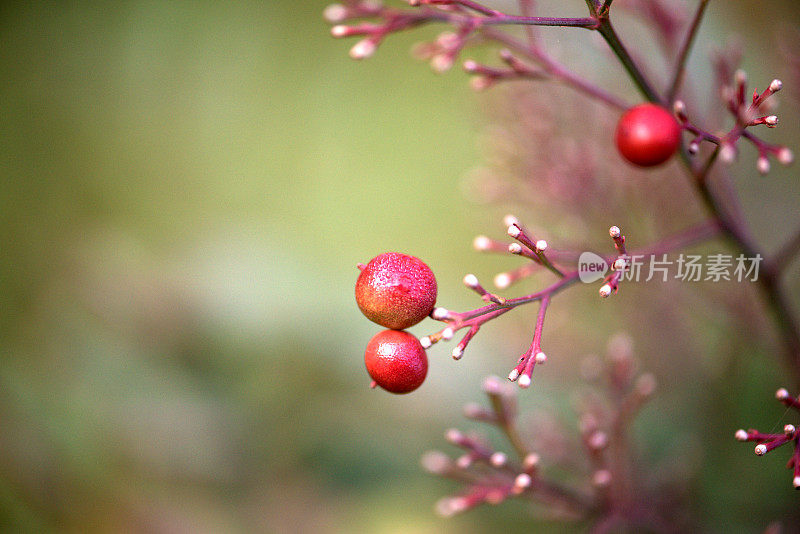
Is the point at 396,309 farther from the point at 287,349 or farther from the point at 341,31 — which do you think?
the point at 287,349

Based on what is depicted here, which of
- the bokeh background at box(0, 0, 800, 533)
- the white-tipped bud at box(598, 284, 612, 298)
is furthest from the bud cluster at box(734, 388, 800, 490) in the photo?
the bokeh background at box(0, 0, 800, 533)

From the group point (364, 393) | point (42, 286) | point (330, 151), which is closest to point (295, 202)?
point (330, 151)

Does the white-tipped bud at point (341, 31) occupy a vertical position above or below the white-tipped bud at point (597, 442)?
above

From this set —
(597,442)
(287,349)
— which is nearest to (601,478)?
(597,442)

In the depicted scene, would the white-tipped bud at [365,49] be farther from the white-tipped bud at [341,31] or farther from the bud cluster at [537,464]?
the bud cluster at [537,464]

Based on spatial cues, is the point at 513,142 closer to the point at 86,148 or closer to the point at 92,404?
the point at 92,404

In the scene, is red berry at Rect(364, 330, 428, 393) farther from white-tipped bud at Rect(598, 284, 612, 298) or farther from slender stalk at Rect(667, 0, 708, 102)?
slender stalk at Rect(667, 0, 708, 102)

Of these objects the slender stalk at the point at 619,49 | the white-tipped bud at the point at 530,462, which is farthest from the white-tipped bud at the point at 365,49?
the white-tipped bud at the point at 530,462
